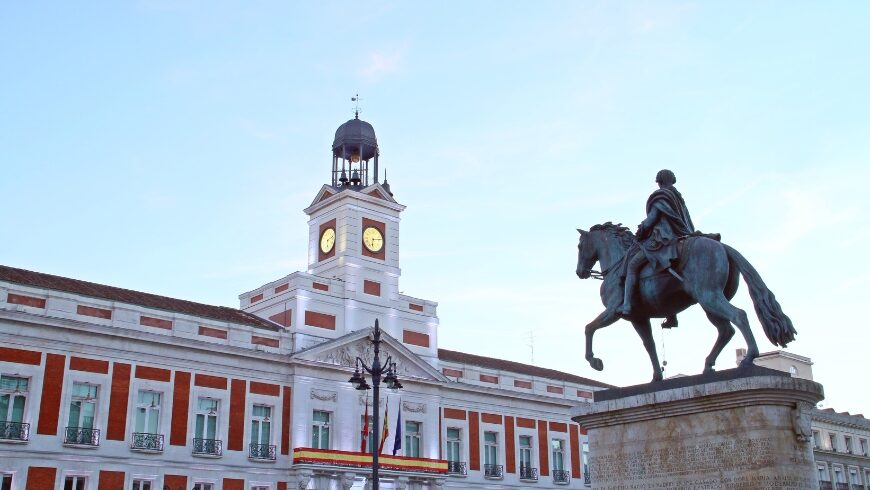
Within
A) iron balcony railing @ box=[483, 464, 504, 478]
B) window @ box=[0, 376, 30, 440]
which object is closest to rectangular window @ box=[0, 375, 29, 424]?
window @ box=[0, 376, 30, 440]

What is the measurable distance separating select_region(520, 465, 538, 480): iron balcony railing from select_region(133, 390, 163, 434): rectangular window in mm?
20298

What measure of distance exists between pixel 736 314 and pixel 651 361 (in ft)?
5.11

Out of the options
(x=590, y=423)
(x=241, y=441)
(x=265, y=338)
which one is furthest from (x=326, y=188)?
(x=590, y=423)

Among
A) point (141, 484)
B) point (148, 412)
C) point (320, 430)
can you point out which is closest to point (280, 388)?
point (320, 430)

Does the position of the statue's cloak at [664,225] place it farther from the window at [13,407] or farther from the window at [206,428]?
the window at [206,428]

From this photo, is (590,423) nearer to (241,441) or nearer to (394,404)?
(241,441)

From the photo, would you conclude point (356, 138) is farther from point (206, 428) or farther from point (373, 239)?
point (206, 428)

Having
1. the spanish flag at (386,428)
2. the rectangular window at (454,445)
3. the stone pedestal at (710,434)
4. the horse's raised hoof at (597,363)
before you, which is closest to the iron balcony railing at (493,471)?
the rectangular window at (454,445)

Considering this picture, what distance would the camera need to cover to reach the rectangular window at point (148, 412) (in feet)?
114

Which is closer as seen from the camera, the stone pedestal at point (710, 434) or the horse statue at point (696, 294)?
the stone pedestal at point (710, 434)

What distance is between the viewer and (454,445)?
4553cm

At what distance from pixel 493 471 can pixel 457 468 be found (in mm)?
2332

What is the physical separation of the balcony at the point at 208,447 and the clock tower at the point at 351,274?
218 inches

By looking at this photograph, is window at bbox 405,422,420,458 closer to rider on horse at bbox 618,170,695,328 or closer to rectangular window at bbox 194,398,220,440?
rectangular window at bbox 194,398,220,440
